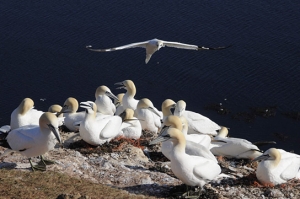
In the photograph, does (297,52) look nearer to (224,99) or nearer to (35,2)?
(224,99)

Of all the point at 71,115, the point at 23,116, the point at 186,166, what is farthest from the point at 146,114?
the point at 186,166

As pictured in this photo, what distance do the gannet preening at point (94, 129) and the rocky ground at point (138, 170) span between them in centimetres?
18

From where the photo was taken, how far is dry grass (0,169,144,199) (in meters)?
9.11

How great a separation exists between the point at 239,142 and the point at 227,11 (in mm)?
14211

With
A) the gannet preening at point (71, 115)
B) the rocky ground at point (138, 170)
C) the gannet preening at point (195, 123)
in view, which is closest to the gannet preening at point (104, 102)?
the gannet preening at point (71, 115)

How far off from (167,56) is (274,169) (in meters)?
13.2

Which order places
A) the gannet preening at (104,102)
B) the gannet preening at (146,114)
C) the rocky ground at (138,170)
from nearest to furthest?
1. the rocky ground at (138,170)
2. the gannet preening at (146,114)
3. the gannet preening at (104,102)

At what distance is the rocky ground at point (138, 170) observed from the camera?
35.4 ft

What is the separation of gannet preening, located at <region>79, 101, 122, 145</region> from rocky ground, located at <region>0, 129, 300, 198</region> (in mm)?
178

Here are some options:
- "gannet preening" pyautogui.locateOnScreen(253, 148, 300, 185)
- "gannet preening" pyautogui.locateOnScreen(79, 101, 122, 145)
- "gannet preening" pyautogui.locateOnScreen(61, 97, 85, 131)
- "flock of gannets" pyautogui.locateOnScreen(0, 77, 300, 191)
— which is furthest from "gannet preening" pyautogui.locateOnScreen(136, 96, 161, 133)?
"gannet preening" pyautogui.locateOnScreen(253, 148, 300, 185)

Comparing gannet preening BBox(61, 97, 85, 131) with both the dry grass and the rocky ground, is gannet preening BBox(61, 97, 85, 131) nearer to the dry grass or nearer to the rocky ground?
the rocky ground

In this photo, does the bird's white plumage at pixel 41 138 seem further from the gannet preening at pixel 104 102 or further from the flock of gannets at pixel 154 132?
the gannet preening at pixel 104 102

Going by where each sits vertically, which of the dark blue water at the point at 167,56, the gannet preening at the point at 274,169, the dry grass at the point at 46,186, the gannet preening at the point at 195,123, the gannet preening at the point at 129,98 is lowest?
the dry grass at the point at 46,186

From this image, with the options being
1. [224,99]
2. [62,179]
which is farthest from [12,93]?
[62,179]
